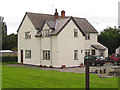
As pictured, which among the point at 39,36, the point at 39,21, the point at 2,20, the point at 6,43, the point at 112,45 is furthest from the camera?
the point at 2,20

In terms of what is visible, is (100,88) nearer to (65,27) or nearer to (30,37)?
(65,27)

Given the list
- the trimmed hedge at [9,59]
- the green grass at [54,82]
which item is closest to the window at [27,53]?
the trimmed hedge at [9,59]

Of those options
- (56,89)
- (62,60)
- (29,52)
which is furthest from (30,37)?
(56,89)

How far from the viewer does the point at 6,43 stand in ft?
241

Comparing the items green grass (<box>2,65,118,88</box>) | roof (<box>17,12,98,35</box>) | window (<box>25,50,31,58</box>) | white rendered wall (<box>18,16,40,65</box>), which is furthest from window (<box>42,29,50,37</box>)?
green grass (<box>2,65,118,88</box>)

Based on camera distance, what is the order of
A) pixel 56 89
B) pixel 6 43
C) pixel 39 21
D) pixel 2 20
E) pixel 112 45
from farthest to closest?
pixel 2 20
pixel 6 43
pixel 112 45
pixel 39 21
pixel 56 89

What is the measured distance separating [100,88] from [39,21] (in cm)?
2470

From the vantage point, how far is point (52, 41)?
33.1 meters

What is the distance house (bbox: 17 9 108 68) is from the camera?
107ft

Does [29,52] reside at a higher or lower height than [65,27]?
lower

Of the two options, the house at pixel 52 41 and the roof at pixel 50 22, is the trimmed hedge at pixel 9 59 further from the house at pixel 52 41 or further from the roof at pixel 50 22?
the roof at pixel 50 22

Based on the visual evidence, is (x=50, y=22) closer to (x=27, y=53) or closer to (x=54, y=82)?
(x=27, y=53)

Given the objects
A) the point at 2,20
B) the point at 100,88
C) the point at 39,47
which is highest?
the point at 2,20

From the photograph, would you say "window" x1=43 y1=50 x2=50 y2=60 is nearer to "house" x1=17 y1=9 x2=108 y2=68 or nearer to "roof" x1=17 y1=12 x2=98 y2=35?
"house" x1=17 y1=9 x2=108 y2=68
